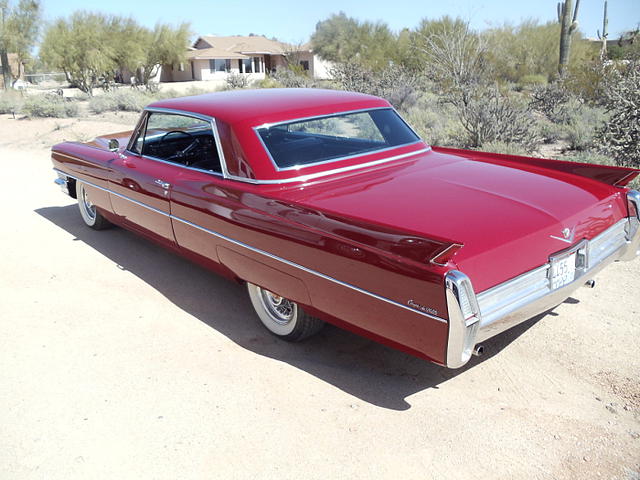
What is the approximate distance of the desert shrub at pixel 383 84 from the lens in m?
14.7

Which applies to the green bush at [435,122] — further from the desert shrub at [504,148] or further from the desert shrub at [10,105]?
the desert shrub at [10,105]

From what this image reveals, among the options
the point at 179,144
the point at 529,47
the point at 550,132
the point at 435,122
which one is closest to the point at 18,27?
the point at 529,47

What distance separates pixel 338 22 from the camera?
1812 inches

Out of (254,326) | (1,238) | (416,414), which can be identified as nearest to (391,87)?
(1,238)

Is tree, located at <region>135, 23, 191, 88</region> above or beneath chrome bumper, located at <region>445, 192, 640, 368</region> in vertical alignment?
above

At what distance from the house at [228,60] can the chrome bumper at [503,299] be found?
46556 millimetres

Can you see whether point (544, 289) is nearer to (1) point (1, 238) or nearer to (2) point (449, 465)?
(2) point (449, 465)

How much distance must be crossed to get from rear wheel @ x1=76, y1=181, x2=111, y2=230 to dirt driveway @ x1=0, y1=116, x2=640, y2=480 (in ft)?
5.23

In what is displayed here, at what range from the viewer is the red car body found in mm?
2719

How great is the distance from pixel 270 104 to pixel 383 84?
41.3 feet

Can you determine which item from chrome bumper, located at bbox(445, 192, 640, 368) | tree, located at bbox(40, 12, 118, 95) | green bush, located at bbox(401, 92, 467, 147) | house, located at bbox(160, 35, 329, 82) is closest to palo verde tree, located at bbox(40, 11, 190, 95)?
tree, located at bbox(40, 12, 118, 95)

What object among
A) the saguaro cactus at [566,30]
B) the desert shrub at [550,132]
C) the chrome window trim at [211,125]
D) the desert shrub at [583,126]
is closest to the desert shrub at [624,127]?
the desert shrub at [583,126]

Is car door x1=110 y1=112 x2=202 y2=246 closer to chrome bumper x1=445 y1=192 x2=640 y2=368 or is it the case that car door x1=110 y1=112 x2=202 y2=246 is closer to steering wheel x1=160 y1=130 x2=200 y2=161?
steering wheel x1=160 y1=130 x2=200 y2=161

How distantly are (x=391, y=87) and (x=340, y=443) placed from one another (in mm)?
14111
